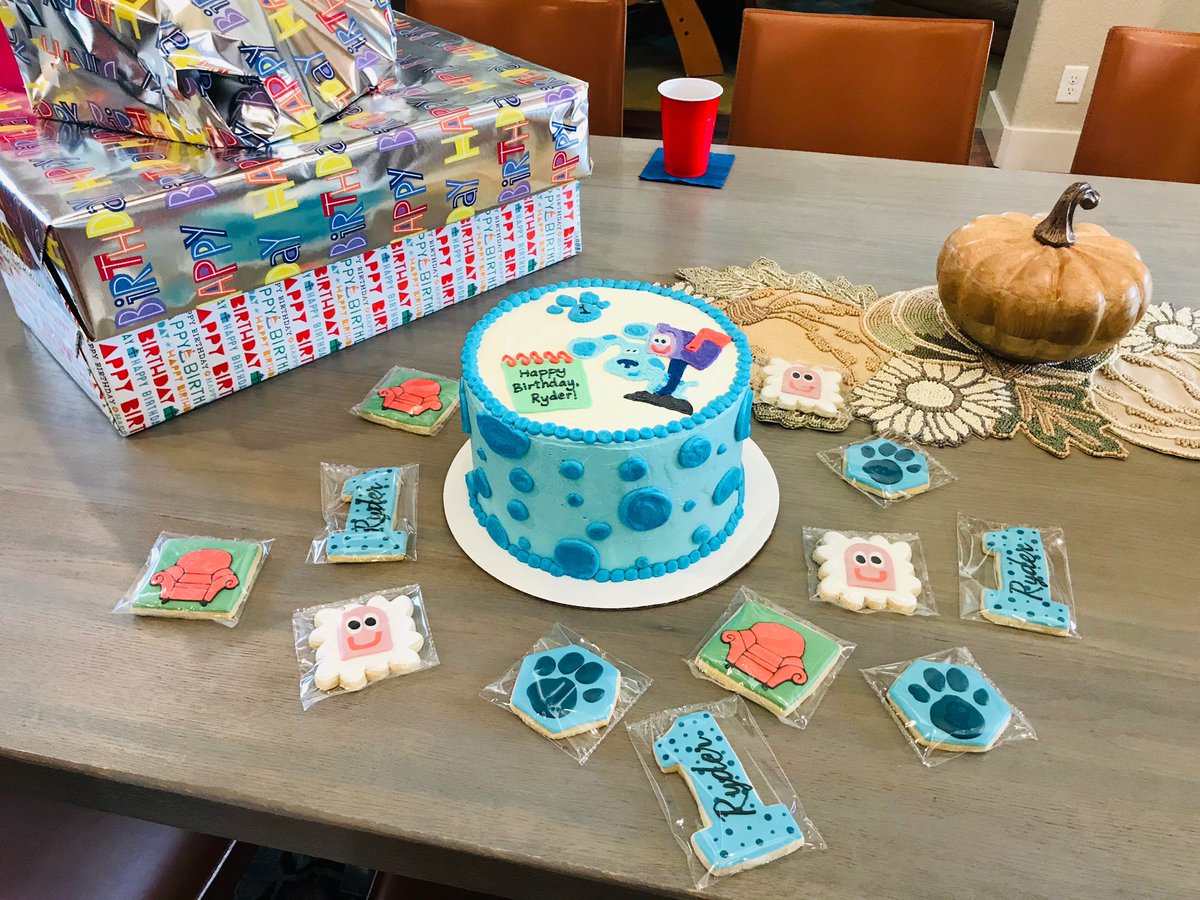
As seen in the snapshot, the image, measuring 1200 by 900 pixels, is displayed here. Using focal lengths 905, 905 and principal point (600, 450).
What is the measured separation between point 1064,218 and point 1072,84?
7.88ft

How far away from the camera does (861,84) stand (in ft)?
5.01

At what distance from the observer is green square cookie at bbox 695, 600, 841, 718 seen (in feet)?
2.12

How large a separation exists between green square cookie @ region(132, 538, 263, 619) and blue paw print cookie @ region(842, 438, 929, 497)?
535mm

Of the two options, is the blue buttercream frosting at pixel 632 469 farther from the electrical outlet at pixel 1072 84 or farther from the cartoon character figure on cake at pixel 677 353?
the electrical outlet at pixel 1072 84

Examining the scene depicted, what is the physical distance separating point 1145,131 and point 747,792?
54.2 inches

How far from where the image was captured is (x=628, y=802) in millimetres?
587

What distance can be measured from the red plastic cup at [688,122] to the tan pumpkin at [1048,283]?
445 mm

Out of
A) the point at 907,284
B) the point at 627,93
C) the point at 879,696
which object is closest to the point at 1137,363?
the point at 907,284

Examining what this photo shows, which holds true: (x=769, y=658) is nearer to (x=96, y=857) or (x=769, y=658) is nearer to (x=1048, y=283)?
(x=1048, y=283)

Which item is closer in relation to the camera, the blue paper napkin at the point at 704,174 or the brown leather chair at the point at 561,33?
the blue paper napkin at the point at 704,174

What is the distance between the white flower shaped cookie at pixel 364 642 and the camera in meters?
0.66

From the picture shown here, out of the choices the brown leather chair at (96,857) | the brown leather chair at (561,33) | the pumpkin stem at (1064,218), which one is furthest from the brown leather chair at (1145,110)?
the brown leather chair at (96,857)

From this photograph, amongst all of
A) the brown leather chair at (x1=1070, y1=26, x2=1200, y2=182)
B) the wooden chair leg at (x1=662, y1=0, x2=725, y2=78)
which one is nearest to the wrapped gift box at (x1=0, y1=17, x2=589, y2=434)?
the brown leather chair at (x1=1070, y1=26, x2=1200, y2=182)

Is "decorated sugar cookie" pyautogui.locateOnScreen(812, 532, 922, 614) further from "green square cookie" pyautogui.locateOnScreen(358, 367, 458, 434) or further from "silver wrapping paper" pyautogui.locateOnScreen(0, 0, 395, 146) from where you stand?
"silver wrapping paper" pyautogui.locateOnScreen(0, 0, 395, 146)
